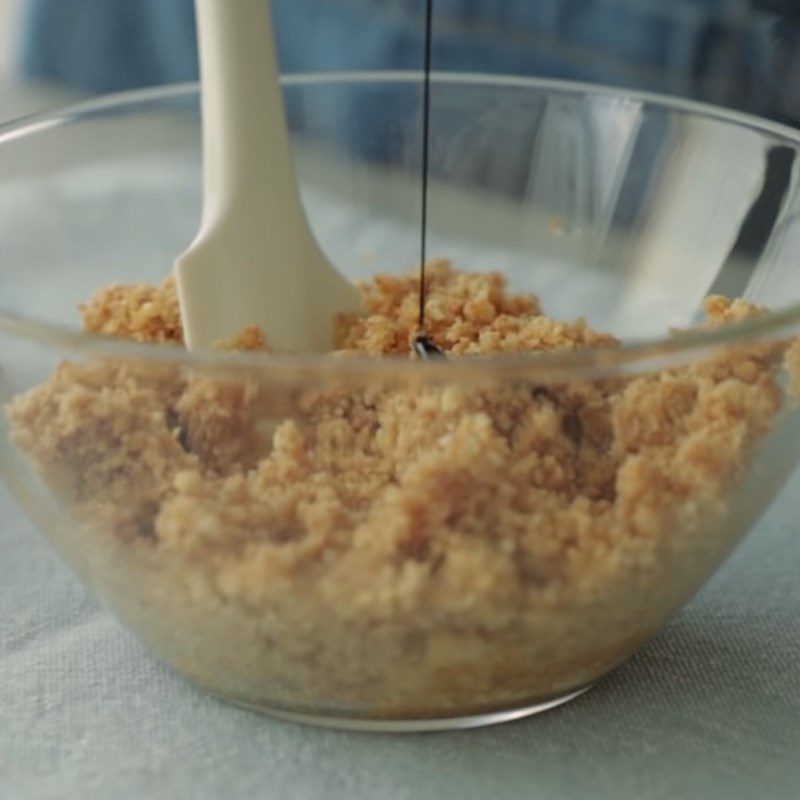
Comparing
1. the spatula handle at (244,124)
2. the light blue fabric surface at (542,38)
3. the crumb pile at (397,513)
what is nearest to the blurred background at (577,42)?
the light blue fabric surface at (542,38)

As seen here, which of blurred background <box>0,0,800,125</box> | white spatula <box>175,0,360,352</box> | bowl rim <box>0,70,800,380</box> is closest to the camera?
bowl rim <box>0,70,800,380</box>

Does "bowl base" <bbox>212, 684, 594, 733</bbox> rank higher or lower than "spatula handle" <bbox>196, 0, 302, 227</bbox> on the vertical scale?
lower

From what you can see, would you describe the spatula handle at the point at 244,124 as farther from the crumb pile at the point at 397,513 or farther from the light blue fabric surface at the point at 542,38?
the light blue fabric surface at the point at 542,38

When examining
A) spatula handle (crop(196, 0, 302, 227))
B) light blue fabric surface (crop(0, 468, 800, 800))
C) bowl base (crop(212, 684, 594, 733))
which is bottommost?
light blue fabric surface (crop(0, 468, 800, 800))

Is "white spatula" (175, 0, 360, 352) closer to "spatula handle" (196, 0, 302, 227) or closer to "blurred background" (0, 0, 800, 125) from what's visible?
"spatula handle" (196, 0, 302, 227)

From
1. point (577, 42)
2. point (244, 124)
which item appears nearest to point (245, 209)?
point (244, 124)

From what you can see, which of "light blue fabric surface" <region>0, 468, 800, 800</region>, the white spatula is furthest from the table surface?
the white spatula

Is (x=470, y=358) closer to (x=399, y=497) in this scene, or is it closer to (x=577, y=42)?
(x=399, y=497)
